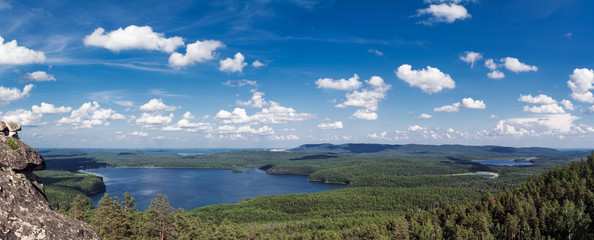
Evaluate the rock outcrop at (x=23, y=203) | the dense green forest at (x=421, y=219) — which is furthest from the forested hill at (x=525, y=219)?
the rock outcrop at (x=23, y=203)

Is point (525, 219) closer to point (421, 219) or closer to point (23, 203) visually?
point (421, 219)

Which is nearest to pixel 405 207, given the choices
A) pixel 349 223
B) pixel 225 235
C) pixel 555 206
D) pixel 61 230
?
pixel 349 223

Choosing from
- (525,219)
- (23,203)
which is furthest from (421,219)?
(23,203)

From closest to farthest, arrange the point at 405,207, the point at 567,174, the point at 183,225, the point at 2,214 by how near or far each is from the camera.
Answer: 1. the point at 2,214
2. the point at 183,225
3. the point at 567,174
4. the point at 405,207

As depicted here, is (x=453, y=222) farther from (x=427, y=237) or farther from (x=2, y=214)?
(x=2, y=214)

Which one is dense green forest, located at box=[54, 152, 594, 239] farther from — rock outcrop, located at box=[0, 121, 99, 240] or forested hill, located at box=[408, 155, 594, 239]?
rock outcrop, located at box=[0, 121, 99, 240]

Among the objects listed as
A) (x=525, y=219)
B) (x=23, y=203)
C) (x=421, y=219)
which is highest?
(x=23, y=203)

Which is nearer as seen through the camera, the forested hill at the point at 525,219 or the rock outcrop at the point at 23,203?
the rock outcrop at the point at 23,203

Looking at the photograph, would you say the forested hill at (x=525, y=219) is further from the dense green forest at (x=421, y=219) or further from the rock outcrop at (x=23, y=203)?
the rock outcrop at (x=23, y=203)
